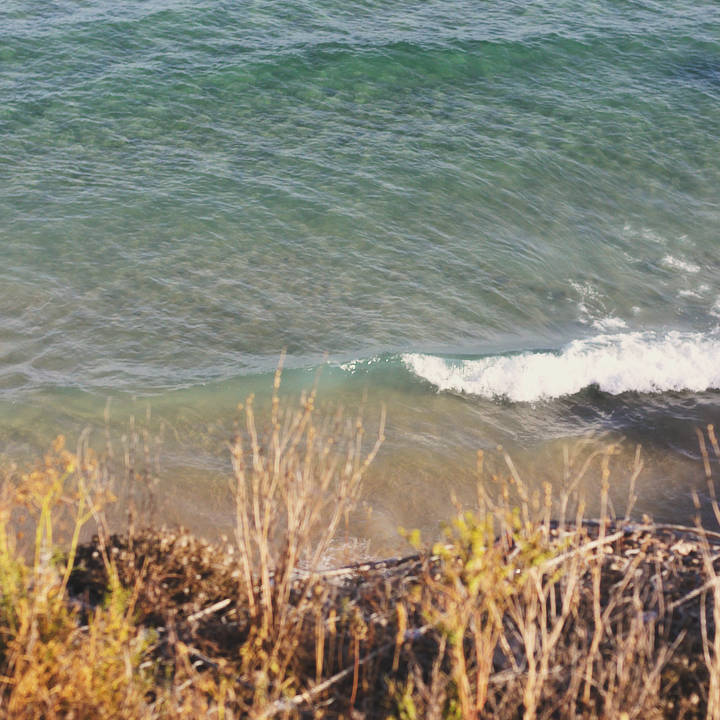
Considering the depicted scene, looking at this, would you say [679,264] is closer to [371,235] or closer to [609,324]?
[609,324]

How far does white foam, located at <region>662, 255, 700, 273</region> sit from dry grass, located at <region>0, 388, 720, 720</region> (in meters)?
7.97

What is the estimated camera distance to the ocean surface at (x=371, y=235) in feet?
32.4

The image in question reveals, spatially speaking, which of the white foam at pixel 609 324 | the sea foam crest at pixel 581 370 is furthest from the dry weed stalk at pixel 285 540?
the white foam at pixel 609 324

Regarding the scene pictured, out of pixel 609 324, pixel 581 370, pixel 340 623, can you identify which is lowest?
pixel 581 370

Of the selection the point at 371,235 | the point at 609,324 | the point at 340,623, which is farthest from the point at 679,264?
the point at 340,623

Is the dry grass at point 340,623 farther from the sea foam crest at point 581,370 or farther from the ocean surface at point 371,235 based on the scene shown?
the sea foam crest at point 581,370

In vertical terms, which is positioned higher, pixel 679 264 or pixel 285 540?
pixel 285 540

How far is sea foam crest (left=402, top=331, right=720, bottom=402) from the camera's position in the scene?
10.6m

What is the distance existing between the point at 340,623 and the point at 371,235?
828 centimetres

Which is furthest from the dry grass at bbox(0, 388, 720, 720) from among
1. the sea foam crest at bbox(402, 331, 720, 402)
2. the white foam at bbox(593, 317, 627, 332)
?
the white foam at bbox(593, 317, 627, 332)

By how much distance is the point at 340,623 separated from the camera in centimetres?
573

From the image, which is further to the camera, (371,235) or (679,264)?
(679,264)

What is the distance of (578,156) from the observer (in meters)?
15.8

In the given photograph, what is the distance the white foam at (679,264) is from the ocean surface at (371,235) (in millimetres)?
59
